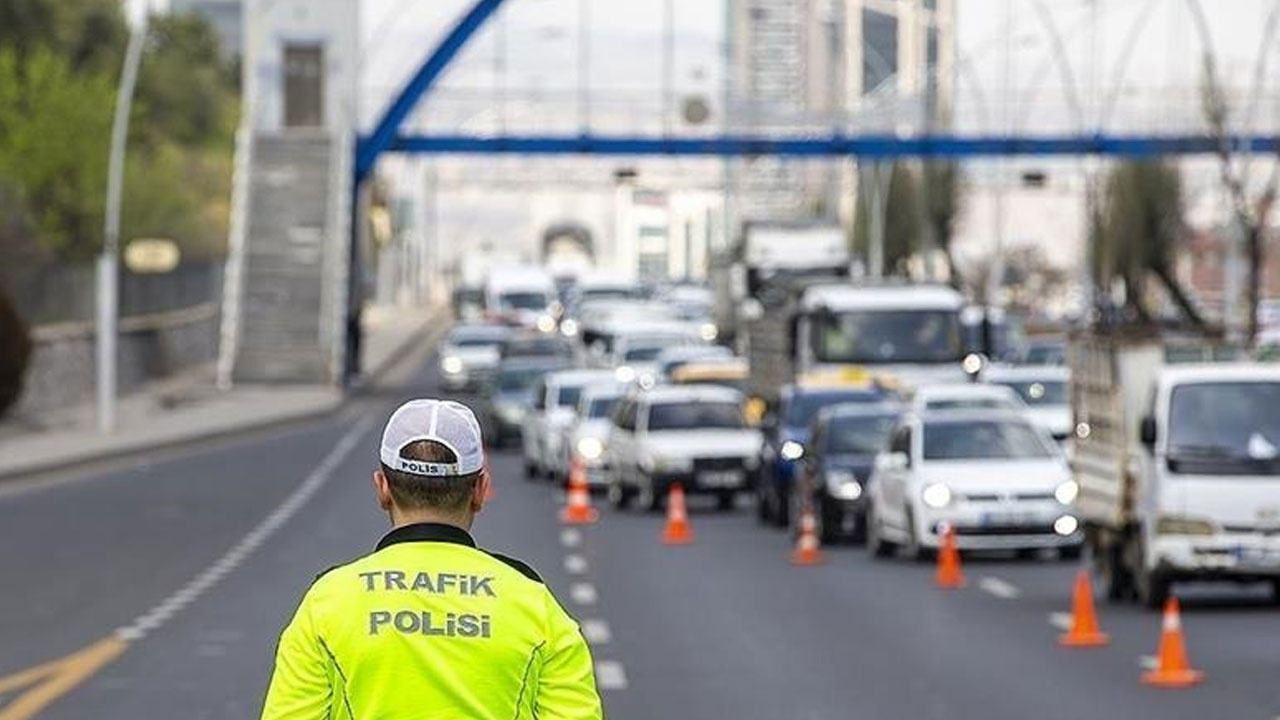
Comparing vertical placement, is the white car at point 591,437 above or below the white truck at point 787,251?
below

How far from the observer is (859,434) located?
37219 mm

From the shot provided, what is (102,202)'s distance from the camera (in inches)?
2849

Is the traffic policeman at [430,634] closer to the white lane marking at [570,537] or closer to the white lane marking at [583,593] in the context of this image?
the white lane marking at [583,593]

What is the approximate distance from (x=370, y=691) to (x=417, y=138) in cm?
9160

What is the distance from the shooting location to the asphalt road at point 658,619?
19.1 m

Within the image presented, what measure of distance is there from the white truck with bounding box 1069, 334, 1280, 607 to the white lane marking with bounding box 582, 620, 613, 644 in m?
3.82

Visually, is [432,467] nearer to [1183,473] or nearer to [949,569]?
[1183,473]

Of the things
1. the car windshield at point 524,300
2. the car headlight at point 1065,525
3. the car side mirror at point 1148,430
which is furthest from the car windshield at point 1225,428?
the car windshield at point 524,300

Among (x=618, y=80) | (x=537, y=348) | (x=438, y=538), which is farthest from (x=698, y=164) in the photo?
(x=438, y=538)

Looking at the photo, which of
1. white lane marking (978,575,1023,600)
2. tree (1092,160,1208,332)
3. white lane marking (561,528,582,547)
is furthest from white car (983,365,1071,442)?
tree (1092,160,1208,332)

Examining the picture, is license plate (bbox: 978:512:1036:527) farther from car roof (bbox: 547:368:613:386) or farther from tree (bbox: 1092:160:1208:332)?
tree (bbox: 1092:160:1208:332)

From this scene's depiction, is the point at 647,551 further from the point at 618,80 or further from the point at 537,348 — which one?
the point at 618,80

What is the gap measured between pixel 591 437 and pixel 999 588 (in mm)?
18310

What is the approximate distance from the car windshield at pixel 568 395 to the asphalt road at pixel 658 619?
28.5 ft
